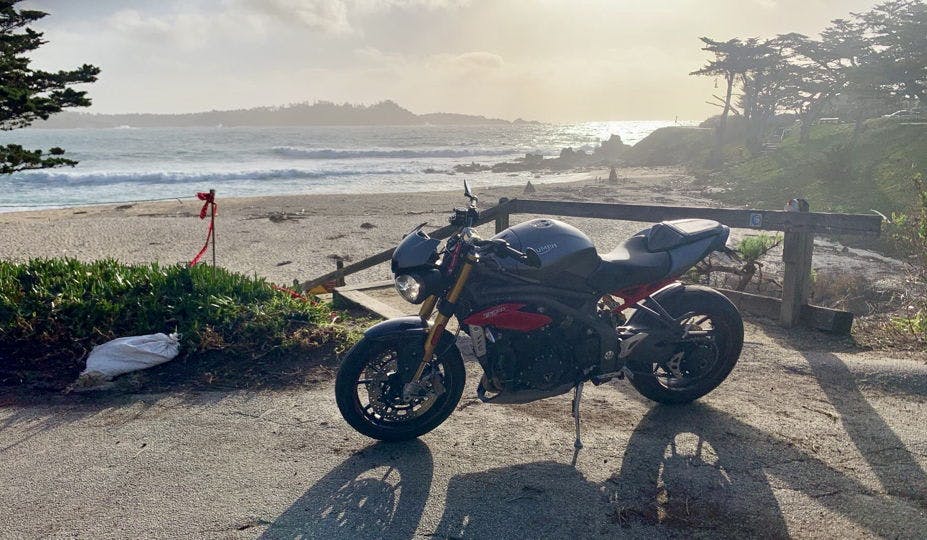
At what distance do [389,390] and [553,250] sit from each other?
4.53 feet

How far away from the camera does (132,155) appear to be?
2544 inches

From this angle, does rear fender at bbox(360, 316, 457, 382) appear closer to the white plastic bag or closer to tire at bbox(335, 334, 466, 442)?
tire at bbox(335, 334, 466, 442)

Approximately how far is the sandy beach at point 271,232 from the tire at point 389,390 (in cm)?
719

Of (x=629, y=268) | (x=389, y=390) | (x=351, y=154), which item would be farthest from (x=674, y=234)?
(x=351, y=154)

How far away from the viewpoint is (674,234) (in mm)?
4645

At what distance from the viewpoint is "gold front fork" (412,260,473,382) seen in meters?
3.98

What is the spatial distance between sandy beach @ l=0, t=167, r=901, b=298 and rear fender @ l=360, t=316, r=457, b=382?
7317mm

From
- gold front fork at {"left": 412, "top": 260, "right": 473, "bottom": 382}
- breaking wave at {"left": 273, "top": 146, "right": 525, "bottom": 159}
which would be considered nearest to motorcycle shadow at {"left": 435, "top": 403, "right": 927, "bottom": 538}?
gold front fork at {"left": 412, "top": 260, "right": 473, "bottom": 382}

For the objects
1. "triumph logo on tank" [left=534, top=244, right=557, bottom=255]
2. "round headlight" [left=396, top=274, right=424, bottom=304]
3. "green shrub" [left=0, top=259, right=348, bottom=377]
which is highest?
"triumph logo on tank" [left=534, top=244, right=557, bottom=255]

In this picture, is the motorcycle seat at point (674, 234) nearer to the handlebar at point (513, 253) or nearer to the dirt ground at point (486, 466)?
the handlebar at point (513, 253)

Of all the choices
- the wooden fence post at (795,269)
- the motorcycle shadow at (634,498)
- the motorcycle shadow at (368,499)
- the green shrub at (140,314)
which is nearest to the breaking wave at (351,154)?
the green shrub at (140,314)

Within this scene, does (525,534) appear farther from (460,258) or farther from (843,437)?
(843,437)

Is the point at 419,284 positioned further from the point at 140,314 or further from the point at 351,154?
the point at 351,154

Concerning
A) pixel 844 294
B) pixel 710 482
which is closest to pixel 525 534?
pixel 710 482
